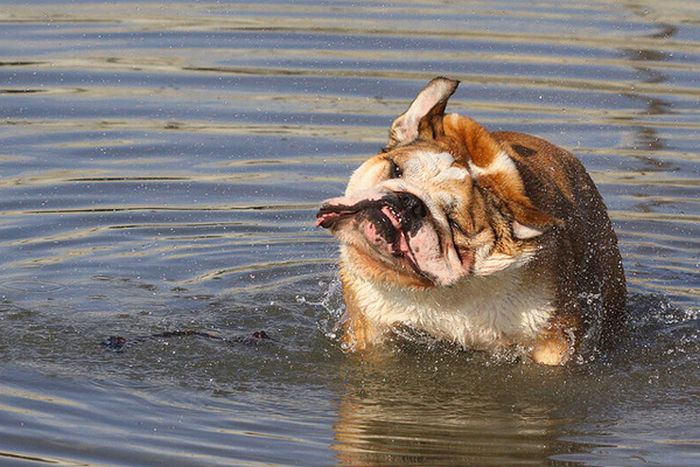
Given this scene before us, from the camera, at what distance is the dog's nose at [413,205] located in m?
7.75

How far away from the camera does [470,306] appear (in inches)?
329

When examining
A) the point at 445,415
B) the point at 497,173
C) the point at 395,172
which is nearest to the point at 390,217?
→ the point at 395,172

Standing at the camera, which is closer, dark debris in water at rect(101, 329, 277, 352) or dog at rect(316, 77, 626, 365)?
dog at rect(316, 77, 626, 365)

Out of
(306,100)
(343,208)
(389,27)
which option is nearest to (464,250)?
(343,208)

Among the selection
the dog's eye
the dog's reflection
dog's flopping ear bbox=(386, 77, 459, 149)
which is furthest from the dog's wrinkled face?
the dog's reflection

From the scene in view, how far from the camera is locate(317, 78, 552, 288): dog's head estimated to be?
25.5 feet

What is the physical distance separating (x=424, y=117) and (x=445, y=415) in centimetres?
142

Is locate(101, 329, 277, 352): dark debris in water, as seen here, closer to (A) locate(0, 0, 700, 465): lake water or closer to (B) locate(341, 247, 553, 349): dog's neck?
(A) locate(0, 0, 700, 465): lake water

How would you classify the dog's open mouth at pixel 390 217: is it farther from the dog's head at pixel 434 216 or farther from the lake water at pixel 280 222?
the lake water at pixel 280 222

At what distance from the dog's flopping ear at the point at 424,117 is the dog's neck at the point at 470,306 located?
2.13 ft

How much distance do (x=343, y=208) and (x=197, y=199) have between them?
14.3 feet

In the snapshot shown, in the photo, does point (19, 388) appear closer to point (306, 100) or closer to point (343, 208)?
point (343, 208)

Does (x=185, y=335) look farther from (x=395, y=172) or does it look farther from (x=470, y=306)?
(x=395, y=172)

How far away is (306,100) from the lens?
1409 centimetres
